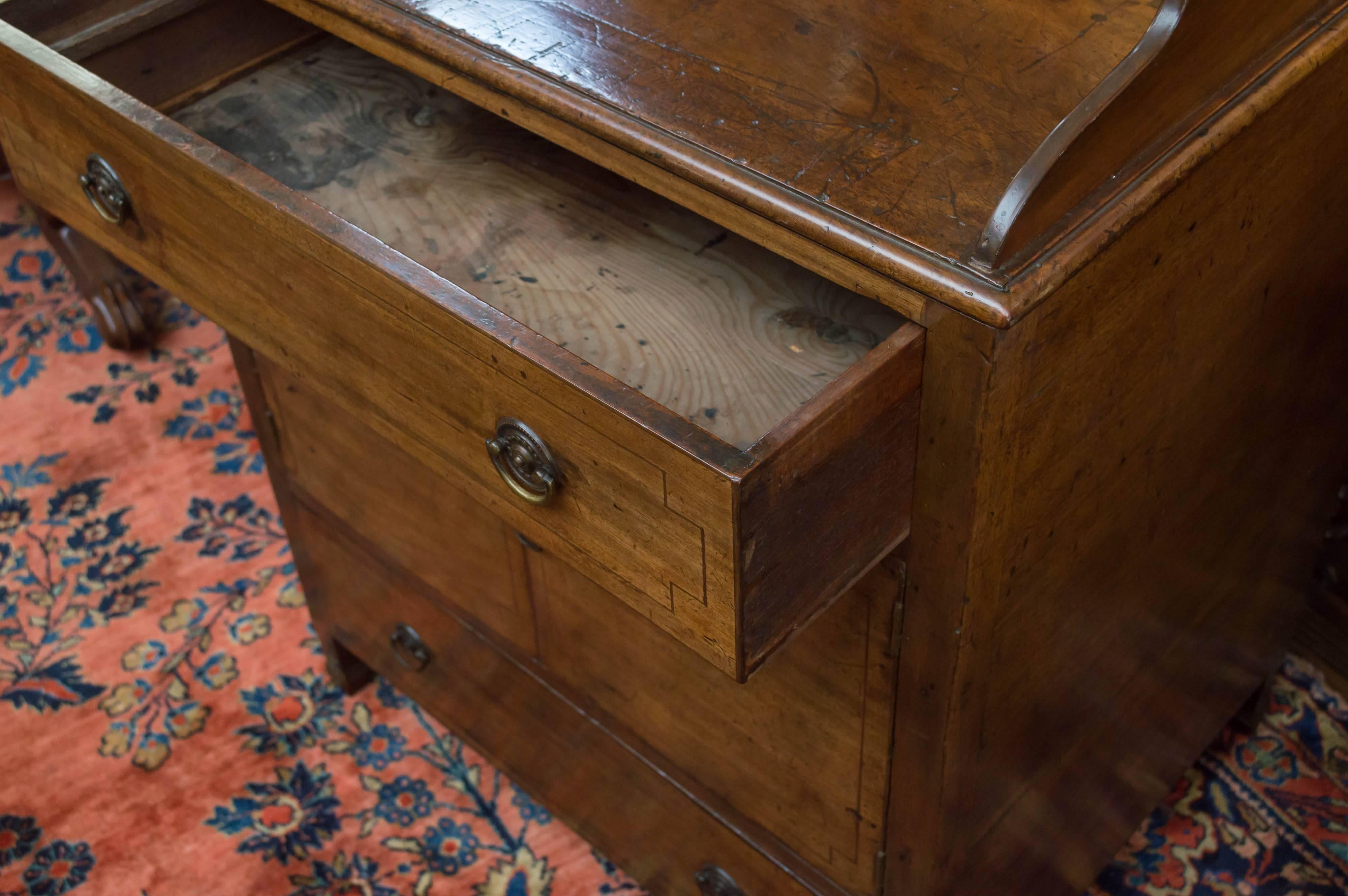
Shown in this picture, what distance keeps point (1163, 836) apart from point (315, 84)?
41.3 inches

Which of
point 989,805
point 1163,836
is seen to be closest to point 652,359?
point 989,805

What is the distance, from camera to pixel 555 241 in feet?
3.16

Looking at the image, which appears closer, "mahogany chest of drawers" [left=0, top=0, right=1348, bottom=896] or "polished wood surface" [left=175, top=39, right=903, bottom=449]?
"mahogany chest of drawers" [left=0, top=0, right=1348, bottom=896]

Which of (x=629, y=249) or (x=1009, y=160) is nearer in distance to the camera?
(x=1009, y=160)

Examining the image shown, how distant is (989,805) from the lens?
990mm

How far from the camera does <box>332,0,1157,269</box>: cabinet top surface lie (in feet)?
2.37

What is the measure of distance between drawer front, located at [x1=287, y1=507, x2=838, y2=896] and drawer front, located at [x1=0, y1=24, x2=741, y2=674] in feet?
1.39

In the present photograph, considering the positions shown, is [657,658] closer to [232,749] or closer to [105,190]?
[105,190]

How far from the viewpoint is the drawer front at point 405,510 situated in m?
1.13

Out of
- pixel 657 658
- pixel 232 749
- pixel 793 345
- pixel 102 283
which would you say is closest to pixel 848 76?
pixel 793 345

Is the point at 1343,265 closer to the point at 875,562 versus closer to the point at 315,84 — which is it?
the point at 875,562

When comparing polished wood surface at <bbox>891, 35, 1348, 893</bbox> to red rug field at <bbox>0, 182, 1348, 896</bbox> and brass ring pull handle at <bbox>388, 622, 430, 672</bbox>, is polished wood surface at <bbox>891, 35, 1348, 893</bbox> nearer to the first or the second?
red rug field at <bbox>0, 182, 1348, 896</bbox>

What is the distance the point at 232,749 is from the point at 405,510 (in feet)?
1.47

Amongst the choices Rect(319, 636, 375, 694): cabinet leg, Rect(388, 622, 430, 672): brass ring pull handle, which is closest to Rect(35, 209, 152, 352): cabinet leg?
Rect(319, 636, 375, 694): cabinet leg
